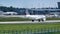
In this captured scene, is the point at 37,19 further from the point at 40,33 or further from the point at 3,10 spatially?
the point at 3,10

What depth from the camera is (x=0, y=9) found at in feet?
228

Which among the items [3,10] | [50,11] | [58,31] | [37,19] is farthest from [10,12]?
[58,31]

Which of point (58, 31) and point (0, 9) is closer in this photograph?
point (58, 31)

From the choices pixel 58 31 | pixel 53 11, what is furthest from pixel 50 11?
pixel 58 31

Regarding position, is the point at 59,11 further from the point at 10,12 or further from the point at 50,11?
the point at 10,12

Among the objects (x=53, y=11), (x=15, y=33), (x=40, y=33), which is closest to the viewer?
(x=15, y=33)

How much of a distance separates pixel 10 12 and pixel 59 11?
19.5 meters

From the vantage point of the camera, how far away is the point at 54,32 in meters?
11.1

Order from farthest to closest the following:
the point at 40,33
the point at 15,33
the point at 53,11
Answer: the point at 53,11 < the point at 40,33 < the point at 15,33

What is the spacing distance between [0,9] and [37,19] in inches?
1419

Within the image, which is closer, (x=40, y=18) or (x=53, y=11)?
(x=40, y=18)

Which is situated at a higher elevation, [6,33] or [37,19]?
[6,33]

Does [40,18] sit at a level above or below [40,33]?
below

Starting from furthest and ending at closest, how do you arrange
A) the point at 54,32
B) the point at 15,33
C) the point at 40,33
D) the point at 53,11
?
the point at 53,11 < the point at 54,32 < the point at 40,33 < the point at 15,33
